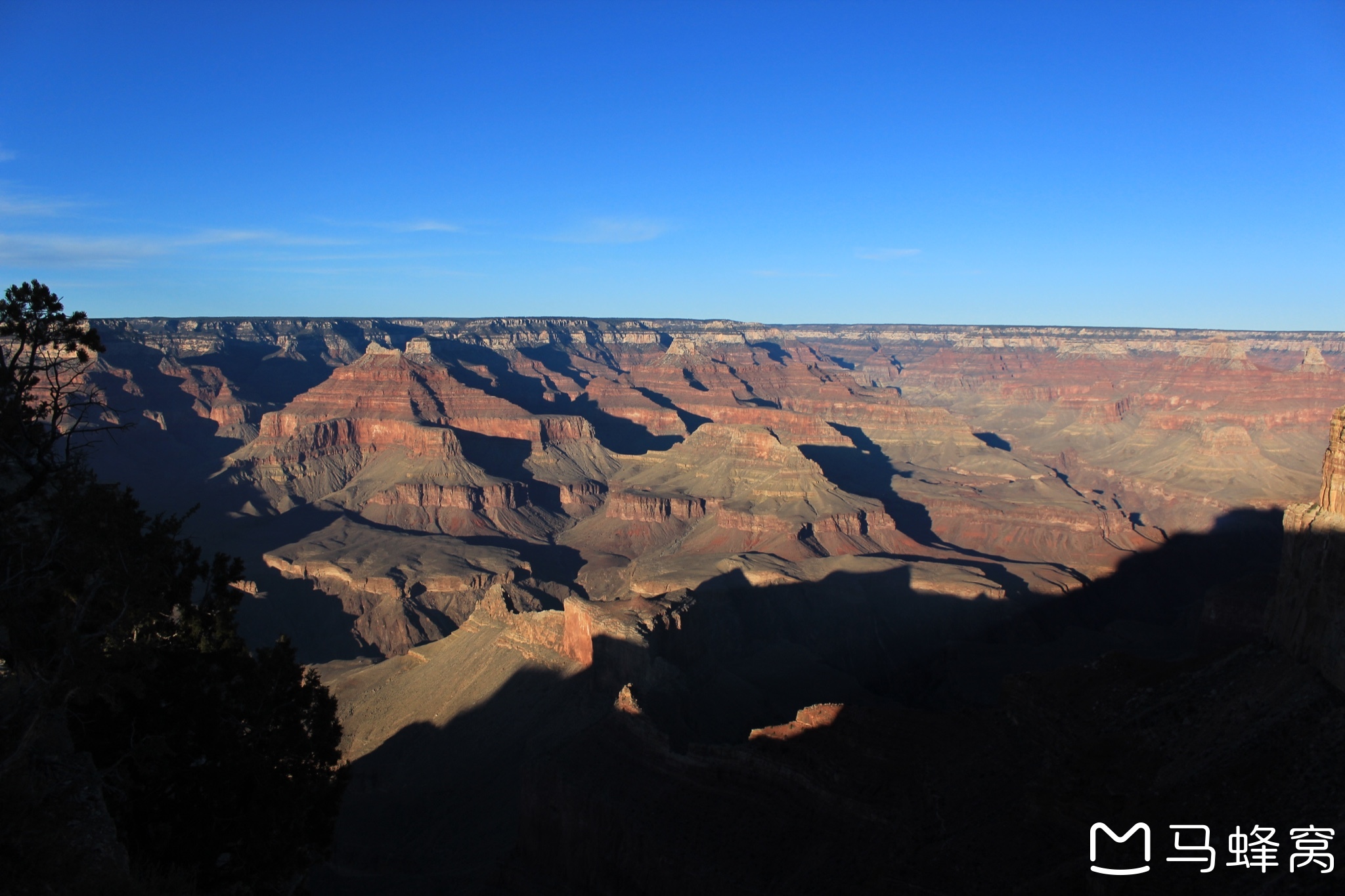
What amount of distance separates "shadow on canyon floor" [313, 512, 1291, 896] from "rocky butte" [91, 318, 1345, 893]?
0.44 feet

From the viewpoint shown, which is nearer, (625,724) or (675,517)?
(625,724)

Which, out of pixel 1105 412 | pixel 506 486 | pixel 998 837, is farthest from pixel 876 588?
pixel 1105 412

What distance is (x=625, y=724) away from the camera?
1389 inches

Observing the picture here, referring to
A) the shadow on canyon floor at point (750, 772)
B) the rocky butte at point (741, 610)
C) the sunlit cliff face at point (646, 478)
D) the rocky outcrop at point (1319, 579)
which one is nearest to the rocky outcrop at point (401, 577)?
the sunlit cliff face at point (646, 478)

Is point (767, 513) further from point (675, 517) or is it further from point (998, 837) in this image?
point (998, 837)

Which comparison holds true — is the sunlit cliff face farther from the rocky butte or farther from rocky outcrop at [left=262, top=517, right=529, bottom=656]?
the rocky butte

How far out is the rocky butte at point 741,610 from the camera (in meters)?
25.0

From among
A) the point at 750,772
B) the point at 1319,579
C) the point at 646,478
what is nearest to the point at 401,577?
the point at 646,478

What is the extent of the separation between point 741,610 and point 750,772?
35.2 meters

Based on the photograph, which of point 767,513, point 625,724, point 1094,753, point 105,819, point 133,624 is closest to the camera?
point 105,819

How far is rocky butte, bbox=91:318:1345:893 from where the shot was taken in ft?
81.9

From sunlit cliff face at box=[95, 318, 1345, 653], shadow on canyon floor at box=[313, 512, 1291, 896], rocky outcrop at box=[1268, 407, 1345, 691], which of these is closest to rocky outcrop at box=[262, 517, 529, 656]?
sunlit cliff face at box=[95, 318, 1345, 653]

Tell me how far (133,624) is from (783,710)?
110 ft

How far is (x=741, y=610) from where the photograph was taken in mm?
65438
